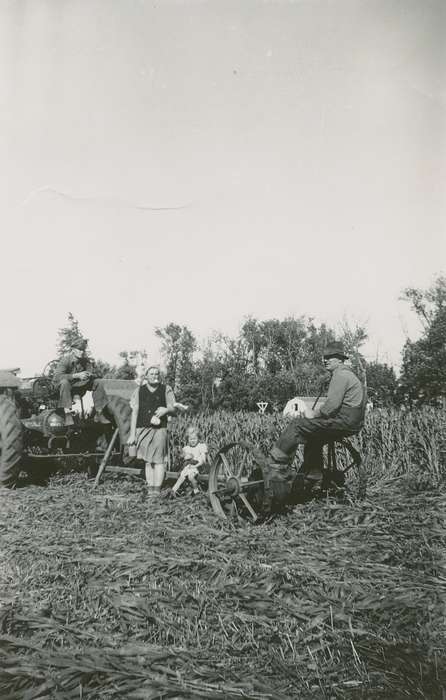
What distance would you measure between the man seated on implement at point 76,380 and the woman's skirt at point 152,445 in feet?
4.08

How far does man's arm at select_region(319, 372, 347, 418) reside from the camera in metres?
5.37

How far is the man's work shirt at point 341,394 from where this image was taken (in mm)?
5379

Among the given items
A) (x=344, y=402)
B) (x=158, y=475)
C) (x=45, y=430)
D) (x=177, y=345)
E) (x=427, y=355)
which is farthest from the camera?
(x=177, y=345)

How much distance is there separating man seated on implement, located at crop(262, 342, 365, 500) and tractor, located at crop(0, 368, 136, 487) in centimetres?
312

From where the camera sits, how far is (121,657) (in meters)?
2.66

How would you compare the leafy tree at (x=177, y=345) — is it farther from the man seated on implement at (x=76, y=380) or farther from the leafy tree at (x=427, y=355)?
the man seated on implement at (x=76, y=380)

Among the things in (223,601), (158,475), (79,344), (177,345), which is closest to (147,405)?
(158,475)

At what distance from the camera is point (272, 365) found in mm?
76125

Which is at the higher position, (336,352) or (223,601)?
(336,352)

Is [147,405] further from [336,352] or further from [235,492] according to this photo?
[336,352]

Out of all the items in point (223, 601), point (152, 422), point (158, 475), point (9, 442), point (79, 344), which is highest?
point (79, 344)

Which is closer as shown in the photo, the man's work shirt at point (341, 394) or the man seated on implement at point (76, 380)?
the man's work shirt at point (341, 394)

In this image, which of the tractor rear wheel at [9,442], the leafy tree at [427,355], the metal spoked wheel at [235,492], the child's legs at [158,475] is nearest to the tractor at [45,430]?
the tractor rear wheel at [9,442]

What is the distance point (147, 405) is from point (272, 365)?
228ft
